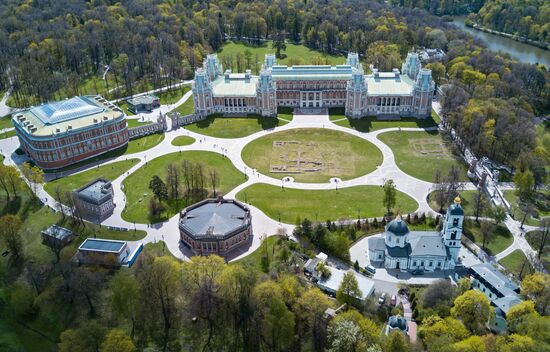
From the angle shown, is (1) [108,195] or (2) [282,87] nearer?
(1) [108,195]

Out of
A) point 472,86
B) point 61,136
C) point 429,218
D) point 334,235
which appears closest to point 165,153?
point 61,136

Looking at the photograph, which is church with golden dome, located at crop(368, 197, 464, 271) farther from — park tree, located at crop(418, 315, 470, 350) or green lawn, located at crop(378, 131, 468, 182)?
green lawn, located at crop(378, 131, 468, 182)

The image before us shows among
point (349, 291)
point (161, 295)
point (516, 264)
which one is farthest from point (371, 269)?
point (161, 295)

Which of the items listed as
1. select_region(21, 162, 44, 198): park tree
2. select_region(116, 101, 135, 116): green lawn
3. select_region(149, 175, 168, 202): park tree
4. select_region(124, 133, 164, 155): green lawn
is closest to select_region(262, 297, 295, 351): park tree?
select_region(149, 175, 168, 202): park tree

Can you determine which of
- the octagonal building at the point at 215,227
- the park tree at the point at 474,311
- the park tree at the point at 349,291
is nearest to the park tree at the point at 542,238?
the park tree at the point at 474,311

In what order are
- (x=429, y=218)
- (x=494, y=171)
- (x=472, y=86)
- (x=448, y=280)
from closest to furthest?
1. (x=448, y=280)
2. (x=429, y=218)
3. (x=494, y=171)
4. (x=472, y=86)

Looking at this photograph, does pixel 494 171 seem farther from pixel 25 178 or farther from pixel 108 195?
pixel 25 178
